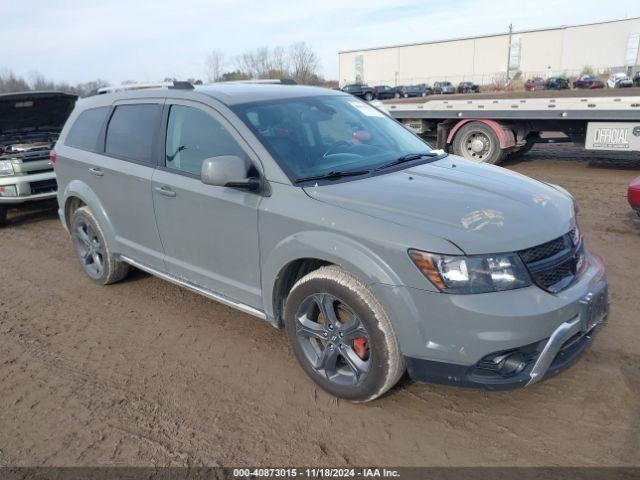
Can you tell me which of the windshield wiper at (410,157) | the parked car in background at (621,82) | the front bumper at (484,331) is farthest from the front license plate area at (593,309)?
the parked car in background at (621,82)

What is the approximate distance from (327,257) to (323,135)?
3.79 ft

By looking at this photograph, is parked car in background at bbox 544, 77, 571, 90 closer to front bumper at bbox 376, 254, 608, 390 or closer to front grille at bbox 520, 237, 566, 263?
front grille at bbox 520, 237, 566, 263

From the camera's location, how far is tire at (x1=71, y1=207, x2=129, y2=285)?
4.95m

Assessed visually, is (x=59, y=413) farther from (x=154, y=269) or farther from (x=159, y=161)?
(x=159, y=161)

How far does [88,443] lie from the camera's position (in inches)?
115

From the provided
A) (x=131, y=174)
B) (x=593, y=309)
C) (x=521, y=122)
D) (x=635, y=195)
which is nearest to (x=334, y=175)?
(x=593, y=309)

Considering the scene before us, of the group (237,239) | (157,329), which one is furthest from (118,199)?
(237,239)

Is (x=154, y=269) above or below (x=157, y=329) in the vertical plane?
above

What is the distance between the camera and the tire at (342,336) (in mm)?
2828

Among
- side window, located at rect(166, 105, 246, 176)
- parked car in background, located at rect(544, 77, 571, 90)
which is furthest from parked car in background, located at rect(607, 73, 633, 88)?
side window, located at rect(166, 105, 246, 176)

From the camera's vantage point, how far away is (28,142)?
8.51 m

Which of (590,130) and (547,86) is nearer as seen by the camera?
(590,130)

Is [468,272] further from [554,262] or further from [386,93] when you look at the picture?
[386,93]

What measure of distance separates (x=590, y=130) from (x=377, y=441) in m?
8.63
